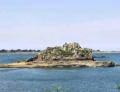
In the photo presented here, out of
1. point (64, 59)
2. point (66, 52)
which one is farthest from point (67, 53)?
point (64, 59)

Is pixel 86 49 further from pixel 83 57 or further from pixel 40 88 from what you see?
pixel 40 88

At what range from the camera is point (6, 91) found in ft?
238

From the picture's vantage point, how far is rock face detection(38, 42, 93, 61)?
5787 inches

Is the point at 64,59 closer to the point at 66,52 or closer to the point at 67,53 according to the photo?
the point at 67,53

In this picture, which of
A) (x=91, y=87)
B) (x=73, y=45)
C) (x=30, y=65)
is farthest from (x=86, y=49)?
(x=91, y=87)

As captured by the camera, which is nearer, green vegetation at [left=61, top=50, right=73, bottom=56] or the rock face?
the rock face

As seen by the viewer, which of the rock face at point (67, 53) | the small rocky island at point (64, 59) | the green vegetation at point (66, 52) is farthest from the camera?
the green vegetation at point (66, 52)

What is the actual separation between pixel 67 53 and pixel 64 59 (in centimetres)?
483

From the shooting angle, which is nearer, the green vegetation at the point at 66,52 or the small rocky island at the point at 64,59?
the small rocky island at the point at 64,59

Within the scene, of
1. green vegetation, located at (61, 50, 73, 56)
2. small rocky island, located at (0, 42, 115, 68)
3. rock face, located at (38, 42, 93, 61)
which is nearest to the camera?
small rocky island, located at (0, 42, 115, 68)

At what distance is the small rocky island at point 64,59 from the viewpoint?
5531 inches

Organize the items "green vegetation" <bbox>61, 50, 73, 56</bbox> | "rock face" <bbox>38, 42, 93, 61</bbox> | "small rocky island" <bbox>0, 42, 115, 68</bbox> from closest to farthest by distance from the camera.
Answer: "small rocky island" <bbox>0, 42, 115, 68</bbox>
"rock face" <bbox>38, 42, 93, 61</bbox>
"green vegetation" <bbox>61, 50, 73, 56</bbox>

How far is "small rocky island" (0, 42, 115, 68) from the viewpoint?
461ft

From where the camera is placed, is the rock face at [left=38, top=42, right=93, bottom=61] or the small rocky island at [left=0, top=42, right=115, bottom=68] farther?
the rock face at [left=38, top=42, right=93, bottom=61]
